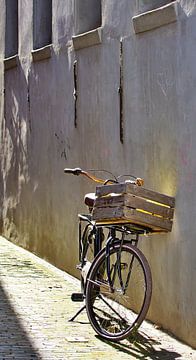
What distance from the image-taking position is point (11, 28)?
43.9ft

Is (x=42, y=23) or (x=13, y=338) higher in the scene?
(x=42, y=23)

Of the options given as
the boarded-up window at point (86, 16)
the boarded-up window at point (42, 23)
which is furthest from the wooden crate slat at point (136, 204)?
the boarded-up window at point (42, 23)

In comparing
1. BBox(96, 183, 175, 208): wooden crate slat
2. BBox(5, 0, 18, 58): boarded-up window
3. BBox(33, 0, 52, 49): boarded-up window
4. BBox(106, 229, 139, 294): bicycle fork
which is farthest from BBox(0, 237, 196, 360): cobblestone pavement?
BBox(5, 0, 18, 58): boarded-up window

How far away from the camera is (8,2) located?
43.7 ft

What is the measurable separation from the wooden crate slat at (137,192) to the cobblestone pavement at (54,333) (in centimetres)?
111

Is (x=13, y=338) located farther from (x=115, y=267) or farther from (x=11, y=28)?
(x=11, y=28)

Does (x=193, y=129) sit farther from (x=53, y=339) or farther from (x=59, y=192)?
(x=59, y=192)

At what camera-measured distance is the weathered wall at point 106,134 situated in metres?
6.62

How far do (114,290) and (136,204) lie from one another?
0.77 meters

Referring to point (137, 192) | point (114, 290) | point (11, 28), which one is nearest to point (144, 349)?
point (114, 290)

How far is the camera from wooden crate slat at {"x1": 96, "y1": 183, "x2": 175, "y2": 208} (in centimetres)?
644

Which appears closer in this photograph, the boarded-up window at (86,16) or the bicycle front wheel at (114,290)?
the bicycle front wheel at (114,290)

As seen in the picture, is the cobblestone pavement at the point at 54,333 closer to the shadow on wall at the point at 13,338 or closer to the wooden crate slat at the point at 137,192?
the shadow on wall at the point at 13,338

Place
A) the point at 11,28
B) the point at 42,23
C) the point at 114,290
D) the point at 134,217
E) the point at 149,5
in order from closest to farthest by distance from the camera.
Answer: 1. the point at 134,217
2. the point at 114,290
3. the point at 149,5
4. the point at 42,23
5. the point at 11,28
